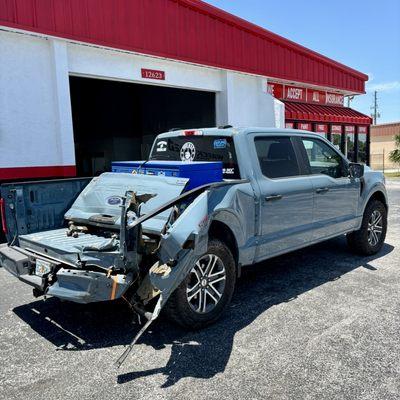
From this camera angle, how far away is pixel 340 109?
18.9m

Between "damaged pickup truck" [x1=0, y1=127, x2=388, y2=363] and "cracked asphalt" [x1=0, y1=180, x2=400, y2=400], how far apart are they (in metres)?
0.38

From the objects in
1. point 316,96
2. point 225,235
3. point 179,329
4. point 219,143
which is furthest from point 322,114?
point 179,329

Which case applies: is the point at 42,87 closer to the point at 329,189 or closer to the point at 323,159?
the point at 323,159

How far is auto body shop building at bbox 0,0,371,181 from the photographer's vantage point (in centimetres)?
→ 857

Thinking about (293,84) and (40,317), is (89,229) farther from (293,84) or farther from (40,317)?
(293,84)

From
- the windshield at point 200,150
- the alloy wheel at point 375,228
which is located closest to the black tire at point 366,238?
the alloy wheel at point 375,228

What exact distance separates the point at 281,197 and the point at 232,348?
1873 mm

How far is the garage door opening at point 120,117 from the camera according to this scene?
16312 mm

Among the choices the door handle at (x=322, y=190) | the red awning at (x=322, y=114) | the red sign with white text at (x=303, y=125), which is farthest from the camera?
the red sign with white text at (x=303, y=125)

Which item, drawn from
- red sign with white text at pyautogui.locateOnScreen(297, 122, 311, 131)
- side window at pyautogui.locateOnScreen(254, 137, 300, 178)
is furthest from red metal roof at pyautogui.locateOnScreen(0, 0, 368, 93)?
side window at pyautogui.locateOnScreen(254, 137, 300, 178)

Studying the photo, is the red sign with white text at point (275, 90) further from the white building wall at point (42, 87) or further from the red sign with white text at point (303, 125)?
the white building wall at point (42, 87)

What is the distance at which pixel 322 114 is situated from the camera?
16844 millimetres

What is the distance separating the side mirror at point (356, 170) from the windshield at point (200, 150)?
2.13 m

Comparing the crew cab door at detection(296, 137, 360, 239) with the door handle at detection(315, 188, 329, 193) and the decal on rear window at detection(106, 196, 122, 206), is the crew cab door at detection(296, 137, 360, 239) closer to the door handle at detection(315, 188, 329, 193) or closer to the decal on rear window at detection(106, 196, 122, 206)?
the door handle at detection(315, 188, 329, 193)
